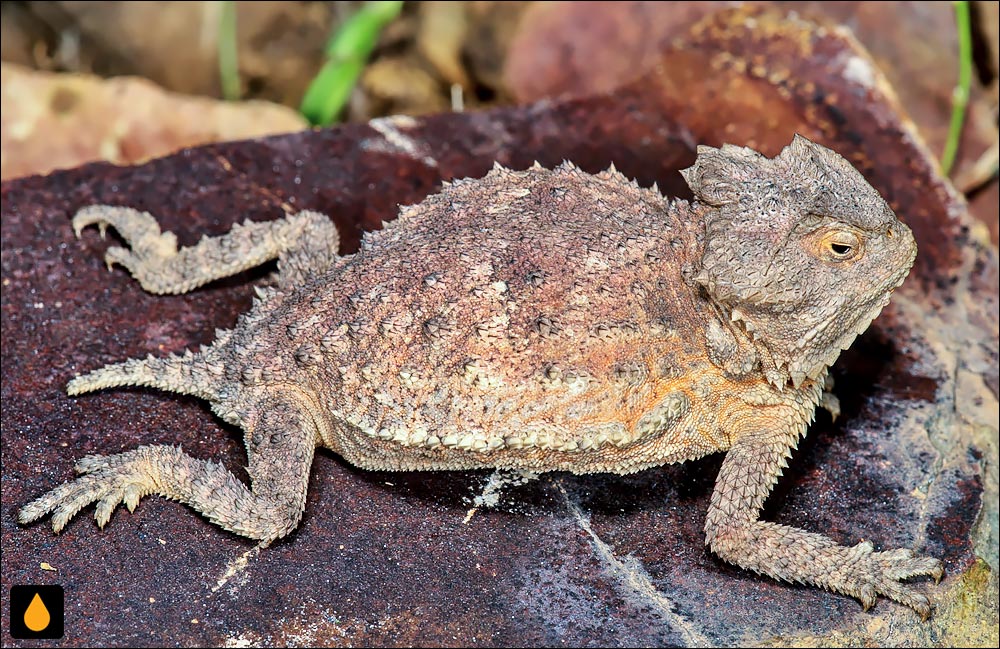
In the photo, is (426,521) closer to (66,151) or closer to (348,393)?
(348,393)

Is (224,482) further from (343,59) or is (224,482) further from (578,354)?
(343,59)

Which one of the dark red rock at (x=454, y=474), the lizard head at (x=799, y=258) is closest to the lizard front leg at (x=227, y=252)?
the dark red rock at (x=454, y=474)

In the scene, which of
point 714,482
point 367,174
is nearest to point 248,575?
point 714,482

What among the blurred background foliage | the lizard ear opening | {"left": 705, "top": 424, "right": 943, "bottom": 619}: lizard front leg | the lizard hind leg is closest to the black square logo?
the lizard hind leg

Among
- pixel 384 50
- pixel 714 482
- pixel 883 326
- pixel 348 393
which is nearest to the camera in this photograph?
pixel 348 393

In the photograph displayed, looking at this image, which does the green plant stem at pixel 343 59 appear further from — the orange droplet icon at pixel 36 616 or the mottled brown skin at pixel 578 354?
the orange droplet icon at pixel 36 616

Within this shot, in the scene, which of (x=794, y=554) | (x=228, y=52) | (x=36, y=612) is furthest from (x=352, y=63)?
(x=794, y=554)
